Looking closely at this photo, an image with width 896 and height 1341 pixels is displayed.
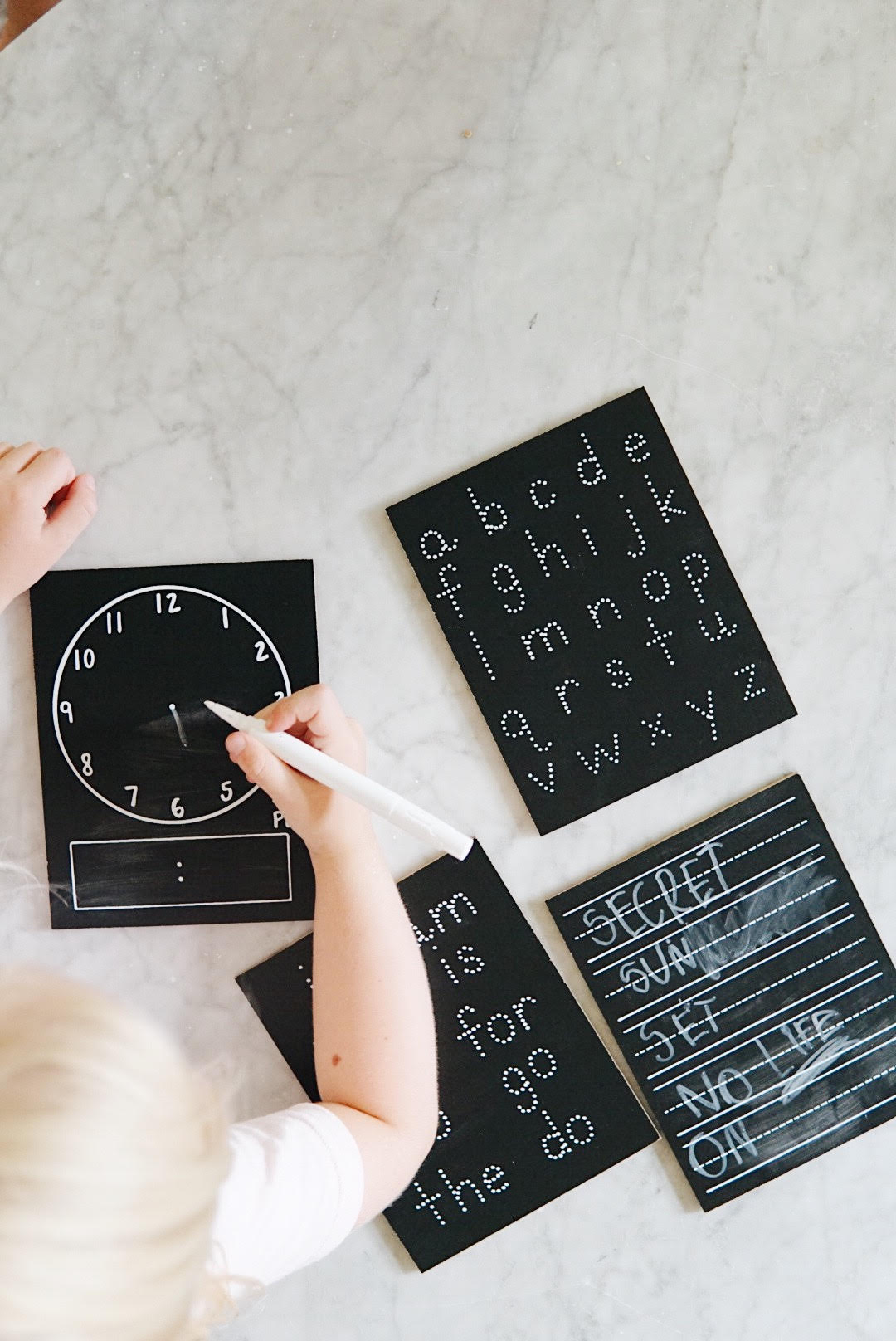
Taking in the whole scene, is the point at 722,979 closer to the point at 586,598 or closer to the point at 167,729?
the point at 586,598

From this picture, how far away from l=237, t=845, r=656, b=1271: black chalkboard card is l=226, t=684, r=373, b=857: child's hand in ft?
0.28

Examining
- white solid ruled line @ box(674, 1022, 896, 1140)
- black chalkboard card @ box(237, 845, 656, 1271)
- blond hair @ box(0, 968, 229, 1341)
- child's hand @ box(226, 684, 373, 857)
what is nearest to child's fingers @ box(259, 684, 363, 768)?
child's hand @ box(226, 684, 373, 857)

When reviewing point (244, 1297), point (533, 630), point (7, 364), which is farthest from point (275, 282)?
point (244, 1297)

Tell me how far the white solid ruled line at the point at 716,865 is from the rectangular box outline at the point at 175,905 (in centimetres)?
22

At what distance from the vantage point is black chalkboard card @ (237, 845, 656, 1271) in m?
0.76

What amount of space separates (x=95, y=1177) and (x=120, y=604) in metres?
0.39

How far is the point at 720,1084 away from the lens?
77 cm

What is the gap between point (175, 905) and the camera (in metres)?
0.76

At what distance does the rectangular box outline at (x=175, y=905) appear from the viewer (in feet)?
2.48

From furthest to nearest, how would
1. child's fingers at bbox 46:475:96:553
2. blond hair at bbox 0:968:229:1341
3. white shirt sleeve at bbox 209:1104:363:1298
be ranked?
child's fingers at bbox 46:475:96:553, white shirt sleeve at bbox 209:1104:363:1298, blond hair at bbox 0:968:229:1341

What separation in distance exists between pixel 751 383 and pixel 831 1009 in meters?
0.45

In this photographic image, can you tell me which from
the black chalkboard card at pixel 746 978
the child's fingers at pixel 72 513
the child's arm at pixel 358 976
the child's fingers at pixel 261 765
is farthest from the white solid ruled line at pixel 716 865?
the child's fingers at pixel 72 513

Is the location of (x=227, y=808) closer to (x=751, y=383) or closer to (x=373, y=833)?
(x=373, y=833)

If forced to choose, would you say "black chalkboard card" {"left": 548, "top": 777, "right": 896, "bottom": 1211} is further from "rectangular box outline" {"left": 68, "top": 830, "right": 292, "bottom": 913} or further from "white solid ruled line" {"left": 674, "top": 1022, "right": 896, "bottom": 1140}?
"rectangular box outline" {"left": 68, "top": 830, "right": 292, "bottom": 913}
